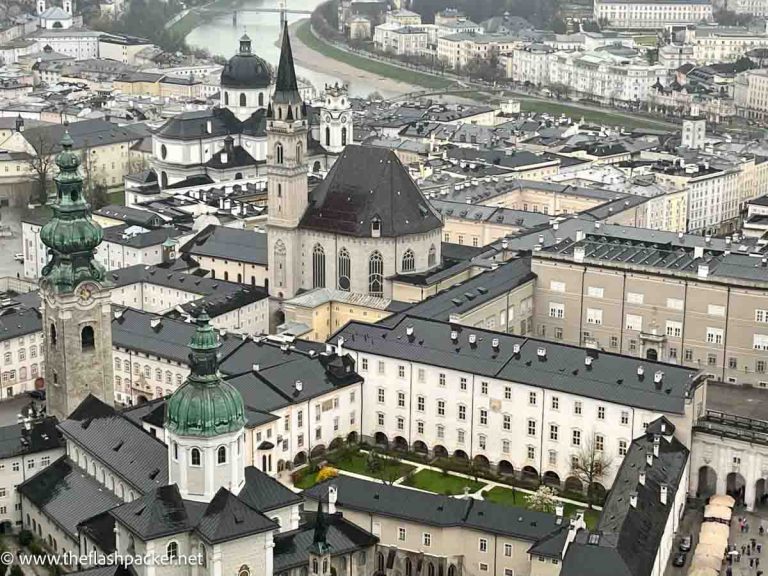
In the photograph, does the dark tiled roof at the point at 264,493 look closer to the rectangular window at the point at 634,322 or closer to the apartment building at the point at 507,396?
the apartment building at the point at 507,396

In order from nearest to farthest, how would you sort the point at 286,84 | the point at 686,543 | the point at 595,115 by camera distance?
the point at 686,543 → the point at 286,84 → the point at 595,115

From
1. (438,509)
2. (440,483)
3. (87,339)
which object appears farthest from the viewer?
(440,483)

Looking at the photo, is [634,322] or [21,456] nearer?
[21,456]

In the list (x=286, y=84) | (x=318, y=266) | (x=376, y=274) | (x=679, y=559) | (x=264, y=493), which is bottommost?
(x=679, y=559)

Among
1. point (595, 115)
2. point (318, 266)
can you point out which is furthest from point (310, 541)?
point (595, 115)

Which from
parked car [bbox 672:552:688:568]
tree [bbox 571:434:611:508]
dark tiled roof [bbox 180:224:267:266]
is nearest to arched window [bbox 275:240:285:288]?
dark tiled roof [bbox 180:224:267:266]

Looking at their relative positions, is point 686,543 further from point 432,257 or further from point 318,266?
point 318,266

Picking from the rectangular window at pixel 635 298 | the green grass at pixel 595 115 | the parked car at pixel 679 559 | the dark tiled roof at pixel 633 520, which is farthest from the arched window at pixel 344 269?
the green grass at pixel 595 115
